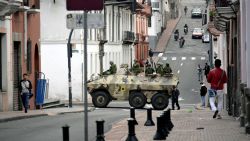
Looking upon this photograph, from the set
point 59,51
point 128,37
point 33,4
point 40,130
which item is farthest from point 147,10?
point 40,130

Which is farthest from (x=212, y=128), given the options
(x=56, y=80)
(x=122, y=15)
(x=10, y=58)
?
(x=122, y=15)

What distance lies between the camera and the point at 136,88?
129 feet

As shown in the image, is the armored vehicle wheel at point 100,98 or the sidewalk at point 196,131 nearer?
the sidewalk at point 196,131

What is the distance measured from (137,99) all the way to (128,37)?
28.8 m

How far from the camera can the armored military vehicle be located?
129 ft

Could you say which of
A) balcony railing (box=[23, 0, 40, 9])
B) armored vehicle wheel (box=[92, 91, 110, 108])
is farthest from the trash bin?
armored vehicle wheel (box=[92, 91, 110, 108])

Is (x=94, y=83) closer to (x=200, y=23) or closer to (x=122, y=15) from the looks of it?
(x=122, y=15)

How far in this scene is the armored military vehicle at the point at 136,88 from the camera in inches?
1554

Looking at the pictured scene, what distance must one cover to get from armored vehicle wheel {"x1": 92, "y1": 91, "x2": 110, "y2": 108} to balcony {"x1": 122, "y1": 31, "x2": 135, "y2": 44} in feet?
83.8

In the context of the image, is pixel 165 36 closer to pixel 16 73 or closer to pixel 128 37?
pixel 128 37

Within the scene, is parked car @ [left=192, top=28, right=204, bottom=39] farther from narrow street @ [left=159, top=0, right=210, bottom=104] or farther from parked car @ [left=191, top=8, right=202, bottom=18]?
parked car @ [left=191, top=8, right=202, bottom=18]

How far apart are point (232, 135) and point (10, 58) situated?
17082 mm

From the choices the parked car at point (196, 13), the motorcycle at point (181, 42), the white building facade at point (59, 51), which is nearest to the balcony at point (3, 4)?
the white building facade at point (59, 51)

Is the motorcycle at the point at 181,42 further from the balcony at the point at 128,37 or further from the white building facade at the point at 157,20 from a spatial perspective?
the balcony at the point at 128,37
